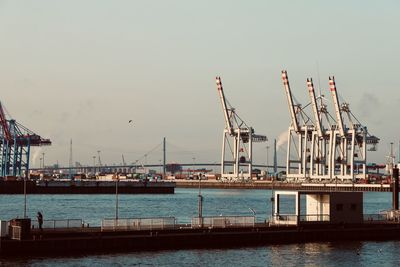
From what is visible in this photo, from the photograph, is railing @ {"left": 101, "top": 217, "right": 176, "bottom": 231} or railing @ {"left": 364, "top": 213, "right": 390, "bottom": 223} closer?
railing @ {"left": 101, "top": 217, "right": 176, "bottom": 231}

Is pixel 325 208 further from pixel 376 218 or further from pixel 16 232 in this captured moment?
pixel 16 232

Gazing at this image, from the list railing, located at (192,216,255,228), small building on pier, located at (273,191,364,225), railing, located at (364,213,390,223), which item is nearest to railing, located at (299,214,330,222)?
small building on pier, located at (273,191,364,225)

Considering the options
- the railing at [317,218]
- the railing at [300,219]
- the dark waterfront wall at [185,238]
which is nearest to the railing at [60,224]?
the dark waterfront wall at [185,238]

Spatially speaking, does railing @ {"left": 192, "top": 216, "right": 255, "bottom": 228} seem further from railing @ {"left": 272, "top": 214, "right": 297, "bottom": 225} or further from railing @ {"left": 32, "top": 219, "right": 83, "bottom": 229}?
railing @ {"left": 32, "top": 219, "right": 83, "bottom": 229}

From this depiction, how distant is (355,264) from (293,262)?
4791mm

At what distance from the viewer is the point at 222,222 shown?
71125 millimetres

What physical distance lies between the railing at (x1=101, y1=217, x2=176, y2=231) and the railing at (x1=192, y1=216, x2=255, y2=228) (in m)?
2.28

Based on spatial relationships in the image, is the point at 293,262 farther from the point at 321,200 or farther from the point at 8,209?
the point at 8,209

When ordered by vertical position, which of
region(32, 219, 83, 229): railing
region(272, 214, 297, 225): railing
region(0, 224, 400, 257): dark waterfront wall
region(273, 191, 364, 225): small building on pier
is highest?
region(273, 191, 364, 225): small building on pier

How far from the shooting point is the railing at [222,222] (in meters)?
70.1

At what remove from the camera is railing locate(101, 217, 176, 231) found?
2594 inches

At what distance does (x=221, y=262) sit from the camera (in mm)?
60875

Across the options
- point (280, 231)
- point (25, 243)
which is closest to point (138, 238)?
point (25, 243)

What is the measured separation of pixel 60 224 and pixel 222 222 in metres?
14.2
